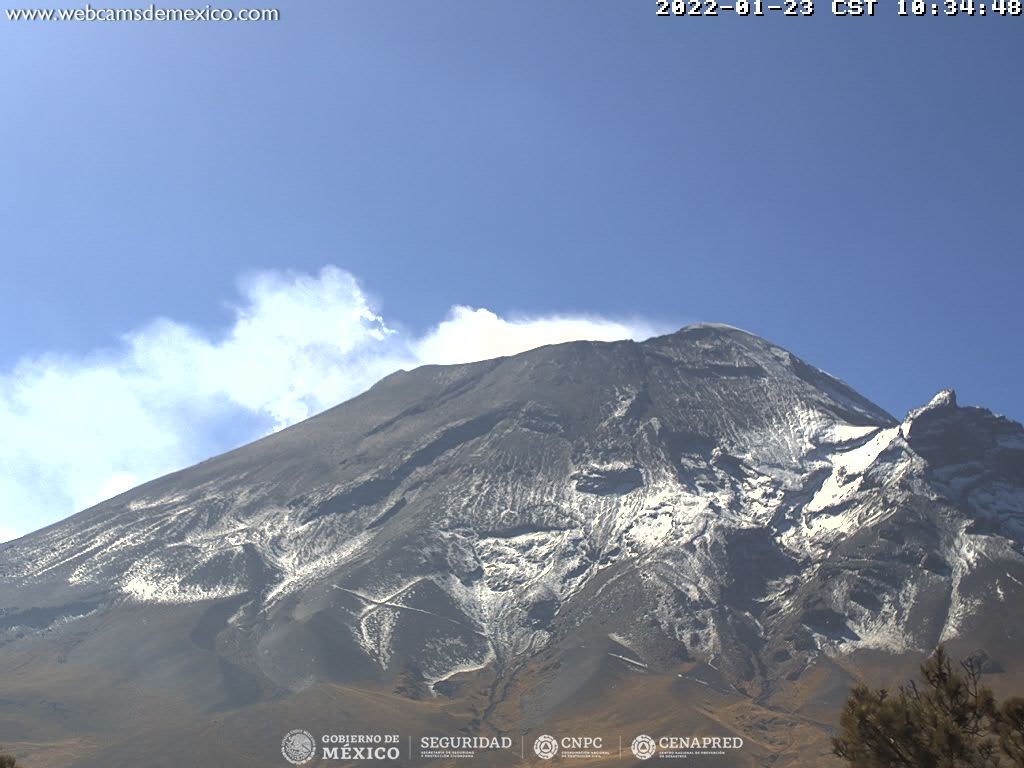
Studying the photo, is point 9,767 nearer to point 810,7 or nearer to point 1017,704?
point 1017,704

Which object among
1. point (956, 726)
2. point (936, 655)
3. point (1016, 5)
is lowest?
point (956, 726)

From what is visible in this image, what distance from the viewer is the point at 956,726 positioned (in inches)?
1496

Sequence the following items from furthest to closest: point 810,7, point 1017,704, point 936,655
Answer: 1. point 810,7
2. point 936,655
3. point 1017,704

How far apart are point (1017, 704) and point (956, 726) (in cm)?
248

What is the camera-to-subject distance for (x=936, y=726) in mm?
38031

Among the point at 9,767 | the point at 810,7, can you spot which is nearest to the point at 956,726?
the point at 9,767

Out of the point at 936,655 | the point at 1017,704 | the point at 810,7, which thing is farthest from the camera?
the point at 810,7

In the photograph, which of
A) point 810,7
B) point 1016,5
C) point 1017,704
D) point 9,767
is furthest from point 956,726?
point 1016,5

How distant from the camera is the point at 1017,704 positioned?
3634 cm

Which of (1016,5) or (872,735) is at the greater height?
(1016,5)

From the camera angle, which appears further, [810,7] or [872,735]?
[810,7]

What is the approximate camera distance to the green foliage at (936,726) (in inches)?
1441

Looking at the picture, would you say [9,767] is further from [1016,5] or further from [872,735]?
[1016,5]

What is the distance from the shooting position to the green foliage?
36.6 m
